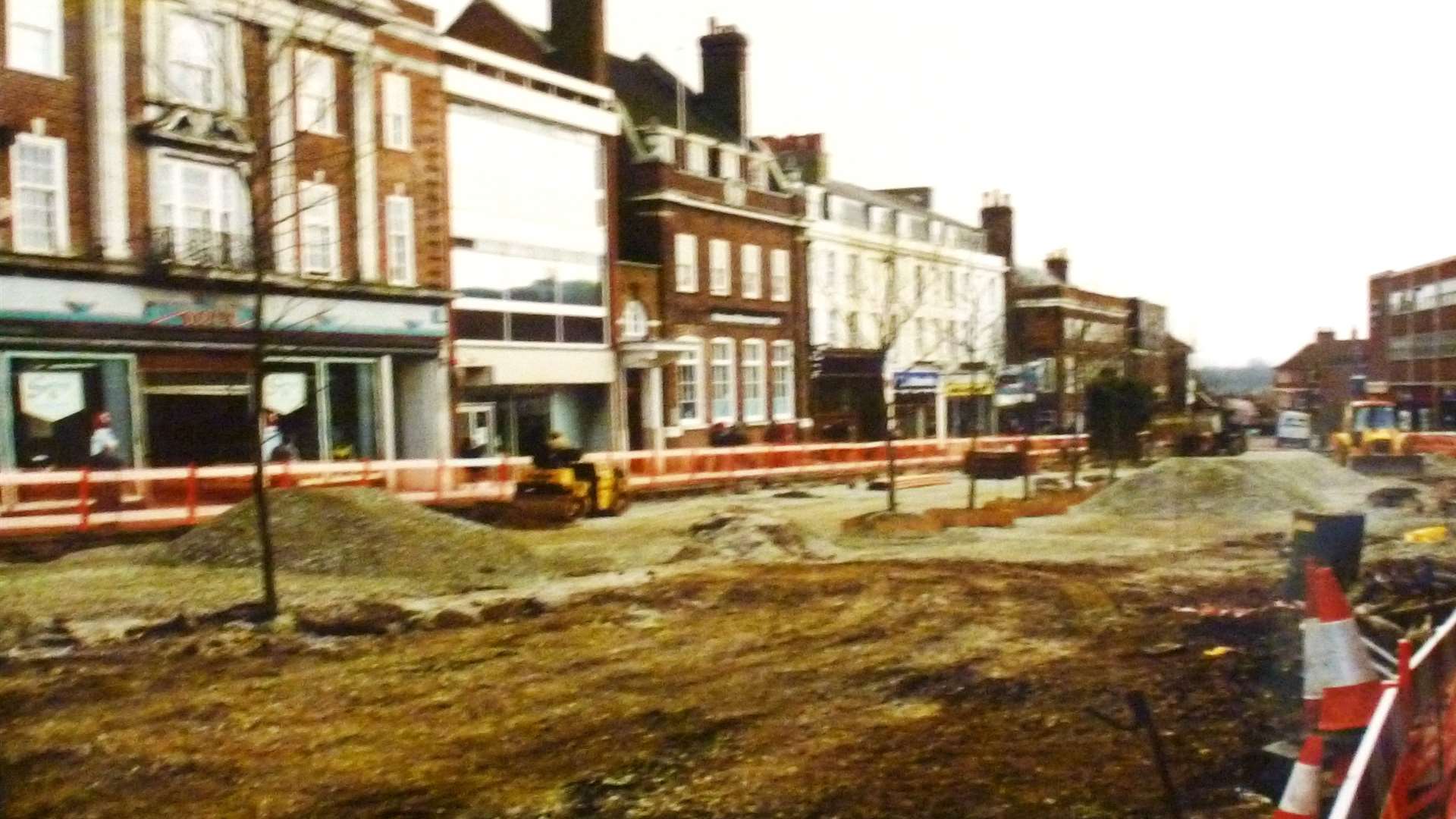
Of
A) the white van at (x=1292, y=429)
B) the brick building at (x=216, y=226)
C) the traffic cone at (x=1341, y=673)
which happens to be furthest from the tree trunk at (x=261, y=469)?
the white van at (x=1292, y=429)

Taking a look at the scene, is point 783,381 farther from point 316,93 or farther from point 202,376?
point 202,376

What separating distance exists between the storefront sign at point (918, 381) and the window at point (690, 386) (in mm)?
1245

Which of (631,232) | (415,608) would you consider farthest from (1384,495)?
(415,608)

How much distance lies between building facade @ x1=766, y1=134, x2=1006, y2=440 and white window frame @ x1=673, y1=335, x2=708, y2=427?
69 cm

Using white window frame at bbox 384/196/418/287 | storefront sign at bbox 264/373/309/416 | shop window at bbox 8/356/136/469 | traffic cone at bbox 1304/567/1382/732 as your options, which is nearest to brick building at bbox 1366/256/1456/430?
traffic cone at bbox 1304/567/1382/732

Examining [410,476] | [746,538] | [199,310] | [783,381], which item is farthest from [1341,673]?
[199,310]

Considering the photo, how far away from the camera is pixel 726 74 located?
7211mm

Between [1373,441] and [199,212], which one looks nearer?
[199,212]

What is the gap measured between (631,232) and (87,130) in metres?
3.16

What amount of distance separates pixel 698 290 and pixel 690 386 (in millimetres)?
614

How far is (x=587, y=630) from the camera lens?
6.12 m

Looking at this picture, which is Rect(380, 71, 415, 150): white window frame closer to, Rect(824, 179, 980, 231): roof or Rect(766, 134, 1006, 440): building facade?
Rect(766, 134, 1006, 440): building facade

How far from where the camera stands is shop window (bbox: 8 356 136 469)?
16.9 feet

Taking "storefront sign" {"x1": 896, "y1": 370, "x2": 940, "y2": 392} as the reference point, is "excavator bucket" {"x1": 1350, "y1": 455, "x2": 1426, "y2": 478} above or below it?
below
